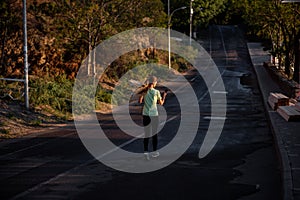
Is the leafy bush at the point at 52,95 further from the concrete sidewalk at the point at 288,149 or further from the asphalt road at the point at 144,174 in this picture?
the concrete sidewalk at the point at 288,149

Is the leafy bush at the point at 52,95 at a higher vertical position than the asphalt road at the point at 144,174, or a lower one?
higher

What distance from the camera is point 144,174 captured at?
33.3ft

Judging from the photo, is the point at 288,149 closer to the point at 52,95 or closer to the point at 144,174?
the point at 144,174

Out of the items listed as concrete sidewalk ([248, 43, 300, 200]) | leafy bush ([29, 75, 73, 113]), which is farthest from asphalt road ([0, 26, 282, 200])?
leafy bush ([29, 75, 73, 113])

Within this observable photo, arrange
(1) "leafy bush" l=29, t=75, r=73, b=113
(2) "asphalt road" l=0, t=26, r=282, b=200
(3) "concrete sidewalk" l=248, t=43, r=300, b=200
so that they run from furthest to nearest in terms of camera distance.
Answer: (1) "leafy bush" l=29, t=75, r=73, b=113 → (2) "asphalt road" l=0, t=26, r=282, b=200 → (3) "concrete sidewalk" l=248, t=43, r=300, b=200

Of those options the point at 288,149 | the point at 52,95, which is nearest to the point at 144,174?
the point at 288,149

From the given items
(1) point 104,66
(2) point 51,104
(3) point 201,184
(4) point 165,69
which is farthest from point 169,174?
(4) point 165,69

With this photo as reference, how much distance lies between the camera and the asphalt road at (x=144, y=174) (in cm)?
877

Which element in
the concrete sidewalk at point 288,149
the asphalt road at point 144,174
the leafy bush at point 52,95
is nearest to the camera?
the concrete sidewalk at point 288,149

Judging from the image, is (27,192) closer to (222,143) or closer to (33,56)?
(222,143)

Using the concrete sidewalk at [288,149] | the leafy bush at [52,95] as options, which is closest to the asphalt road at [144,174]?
the concrete sidewalk at [288,149]

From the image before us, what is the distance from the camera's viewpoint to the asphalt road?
28.8ft

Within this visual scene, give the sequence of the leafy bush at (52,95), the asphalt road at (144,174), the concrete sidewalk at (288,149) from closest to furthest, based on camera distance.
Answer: the concrete sidewalk at (288,149)
the asphalt road at (144,174)
the leafy bush at (52,95)

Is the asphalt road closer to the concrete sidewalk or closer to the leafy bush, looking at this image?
the concrete sidewalk
